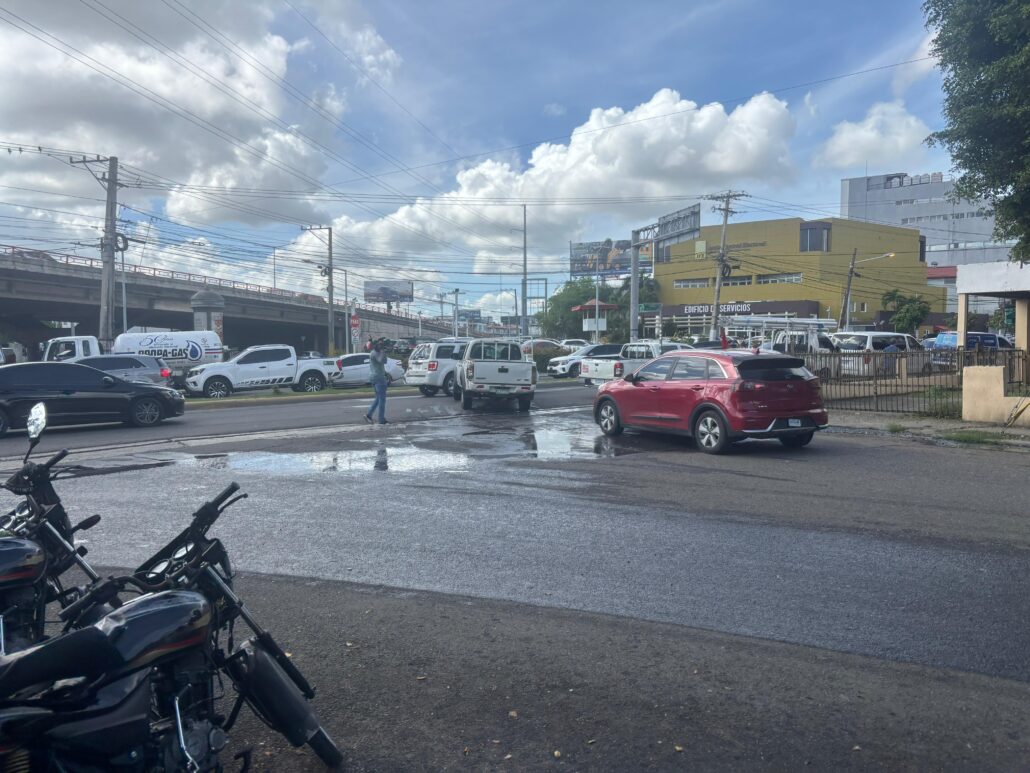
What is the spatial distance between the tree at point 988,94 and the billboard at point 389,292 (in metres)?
106

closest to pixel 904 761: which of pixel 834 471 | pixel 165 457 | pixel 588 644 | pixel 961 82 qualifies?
pixel 588 644

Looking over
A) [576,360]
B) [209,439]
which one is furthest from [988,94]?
[576,360]

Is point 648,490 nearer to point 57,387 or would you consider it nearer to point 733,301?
point 57,387

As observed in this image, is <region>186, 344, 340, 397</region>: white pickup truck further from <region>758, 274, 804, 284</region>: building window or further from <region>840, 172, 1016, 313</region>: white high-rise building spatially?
<region>840, 172, 1016, 313</region>: white high-rise building

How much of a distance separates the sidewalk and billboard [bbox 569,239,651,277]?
8362 cm

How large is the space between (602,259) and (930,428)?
93.9 meters

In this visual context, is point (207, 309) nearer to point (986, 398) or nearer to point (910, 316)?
point (986, 398)

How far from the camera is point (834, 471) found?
11.4m

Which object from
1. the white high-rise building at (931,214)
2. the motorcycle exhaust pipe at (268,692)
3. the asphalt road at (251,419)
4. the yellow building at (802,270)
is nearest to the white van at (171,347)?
the asphalt road at (251,419)

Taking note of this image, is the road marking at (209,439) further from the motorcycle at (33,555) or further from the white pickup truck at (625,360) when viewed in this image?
the white pickup truck at (625,360)

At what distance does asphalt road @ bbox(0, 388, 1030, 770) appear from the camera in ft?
13.0

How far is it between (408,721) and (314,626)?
1.51 m

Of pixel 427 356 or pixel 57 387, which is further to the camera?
pixel 427 356

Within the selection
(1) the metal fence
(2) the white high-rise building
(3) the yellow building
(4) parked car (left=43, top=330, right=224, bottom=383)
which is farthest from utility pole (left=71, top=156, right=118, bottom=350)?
(2) the white high-rise building
